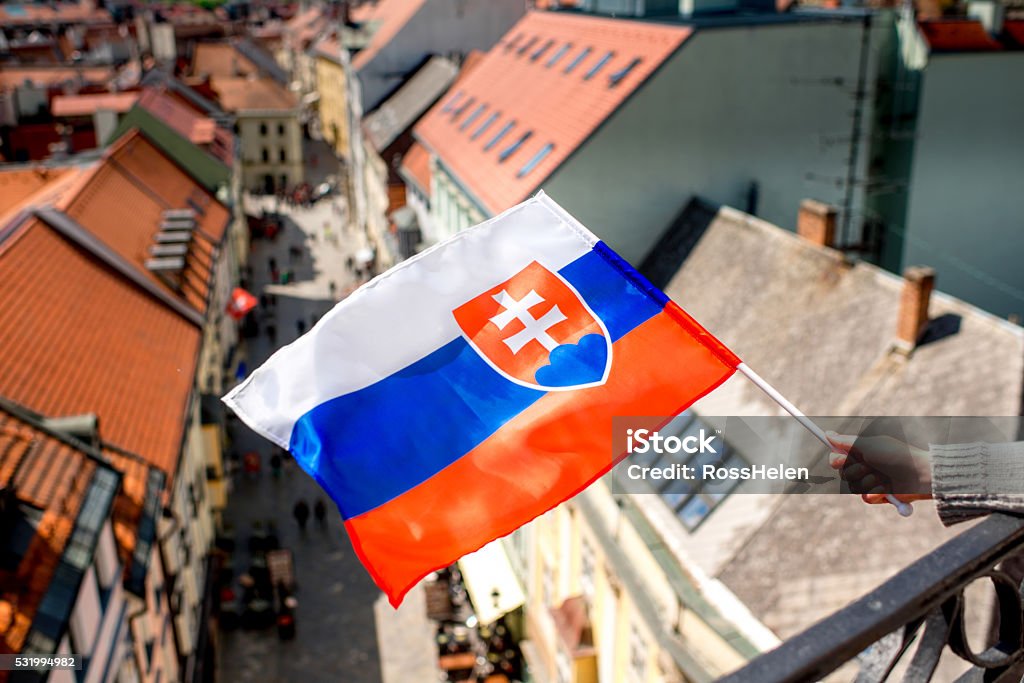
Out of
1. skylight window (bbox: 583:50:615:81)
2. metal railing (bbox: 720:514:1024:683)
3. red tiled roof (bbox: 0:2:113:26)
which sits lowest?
metal railing (bbox: 720:514:1024:683)

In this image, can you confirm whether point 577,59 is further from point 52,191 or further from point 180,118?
point 180,118

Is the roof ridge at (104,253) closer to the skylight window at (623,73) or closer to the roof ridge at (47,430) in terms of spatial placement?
the roof ridge at (47,430)

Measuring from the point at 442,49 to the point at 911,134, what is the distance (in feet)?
98.2

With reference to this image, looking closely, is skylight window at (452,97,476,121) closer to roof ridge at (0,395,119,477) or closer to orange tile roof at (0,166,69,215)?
orange tile roof at (0,166,69,215)

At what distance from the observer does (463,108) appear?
109ft

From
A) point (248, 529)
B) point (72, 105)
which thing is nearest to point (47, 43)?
point (72, 105)

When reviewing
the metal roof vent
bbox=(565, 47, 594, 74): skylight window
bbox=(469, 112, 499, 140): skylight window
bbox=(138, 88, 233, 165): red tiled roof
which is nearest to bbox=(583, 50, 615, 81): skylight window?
bbox=(565, 47, 594, 74): skylight window

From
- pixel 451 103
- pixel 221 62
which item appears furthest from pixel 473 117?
pixel 221 62

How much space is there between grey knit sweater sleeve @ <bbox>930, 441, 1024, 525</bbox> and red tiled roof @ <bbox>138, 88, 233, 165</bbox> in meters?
42.2

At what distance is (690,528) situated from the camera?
14703mm

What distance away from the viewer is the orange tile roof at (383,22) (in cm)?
4984

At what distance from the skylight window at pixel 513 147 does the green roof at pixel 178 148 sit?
2003cm

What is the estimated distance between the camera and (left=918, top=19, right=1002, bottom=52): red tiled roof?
2416 centimetres

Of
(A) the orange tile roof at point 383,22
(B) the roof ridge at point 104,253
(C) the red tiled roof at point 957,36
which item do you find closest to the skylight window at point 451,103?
(B) the roof ridge at point 104,253
